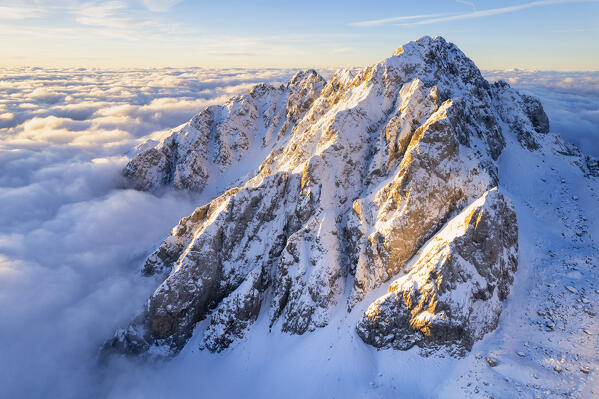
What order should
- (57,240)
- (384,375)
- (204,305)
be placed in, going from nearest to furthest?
1. (384,375)
2. (204,305)
3. (57,240)

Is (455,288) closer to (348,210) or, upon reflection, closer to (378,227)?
(378,227)

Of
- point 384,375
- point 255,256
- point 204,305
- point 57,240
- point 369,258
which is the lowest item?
point 57,240

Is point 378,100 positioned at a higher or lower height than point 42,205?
higher

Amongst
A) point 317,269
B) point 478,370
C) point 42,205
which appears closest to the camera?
point 478,370

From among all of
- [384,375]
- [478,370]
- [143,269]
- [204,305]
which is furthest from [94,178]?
[478,370]

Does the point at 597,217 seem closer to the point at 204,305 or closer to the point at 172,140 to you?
the point at 204,305

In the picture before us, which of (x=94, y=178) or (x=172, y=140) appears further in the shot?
(x=94, y=178)

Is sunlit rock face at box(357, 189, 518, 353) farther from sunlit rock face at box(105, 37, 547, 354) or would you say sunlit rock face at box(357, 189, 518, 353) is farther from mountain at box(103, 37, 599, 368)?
sunlit rock face at box(105, 37, 547, 354)
